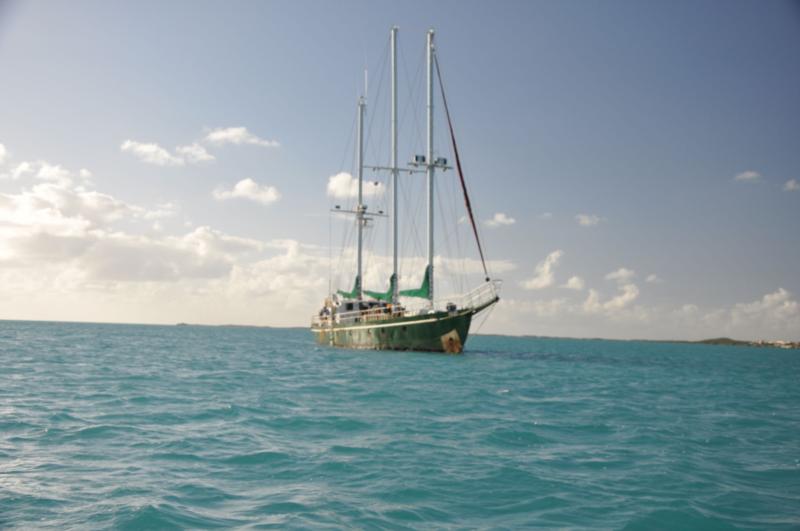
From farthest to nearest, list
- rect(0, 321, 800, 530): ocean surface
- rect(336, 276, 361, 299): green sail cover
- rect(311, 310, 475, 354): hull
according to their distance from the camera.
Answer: rect(336, 276, 361, 299): green sail cover
rect(311, 310, 475, 354): hull
rect(0, 321, 800, 530): ocean surface

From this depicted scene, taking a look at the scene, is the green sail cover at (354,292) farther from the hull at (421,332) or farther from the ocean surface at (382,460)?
the ocean surface at (382,460)

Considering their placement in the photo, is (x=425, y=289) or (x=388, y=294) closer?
(x=425, y=289)

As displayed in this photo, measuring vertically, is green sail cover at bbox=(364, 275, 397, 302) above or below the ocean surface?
above

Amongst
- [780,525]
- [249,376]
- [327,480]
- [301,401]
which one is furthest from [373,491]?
[249,376]

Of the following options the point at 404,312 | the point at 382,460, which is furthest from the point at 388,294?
the point at 382,460

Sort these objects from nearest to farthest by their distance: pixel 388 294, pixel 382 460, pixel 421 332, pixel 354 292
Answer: pixel 382 460
pixel 421 332
pixel 388 294
pixel 354 292

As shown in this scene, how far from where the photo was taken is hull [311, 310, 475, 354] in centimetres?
4516

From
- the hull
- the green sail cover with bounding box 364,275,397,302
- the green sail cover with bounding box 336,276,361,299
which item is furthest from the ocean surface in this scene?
the green sail cover with bounding box 336,276,361,299

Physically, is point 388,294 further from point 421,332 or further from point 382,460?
point 382,460

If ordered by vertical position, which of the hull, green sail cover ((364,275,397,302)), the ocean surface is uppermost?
green sail cover ((364,275,397,302))

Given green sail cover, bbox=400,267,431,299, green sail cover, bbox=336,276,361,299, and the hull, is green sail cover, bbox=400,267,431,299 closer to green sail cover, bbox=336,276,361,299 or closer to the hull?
the hull

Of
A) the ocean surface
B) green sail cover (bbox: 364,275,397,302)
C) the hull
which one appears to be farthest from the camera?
green sail cover (bbox: 364,275,397,302)

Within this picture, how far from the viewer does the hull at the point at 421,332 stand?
45156 mm

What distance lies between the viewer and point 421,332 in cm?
4619
